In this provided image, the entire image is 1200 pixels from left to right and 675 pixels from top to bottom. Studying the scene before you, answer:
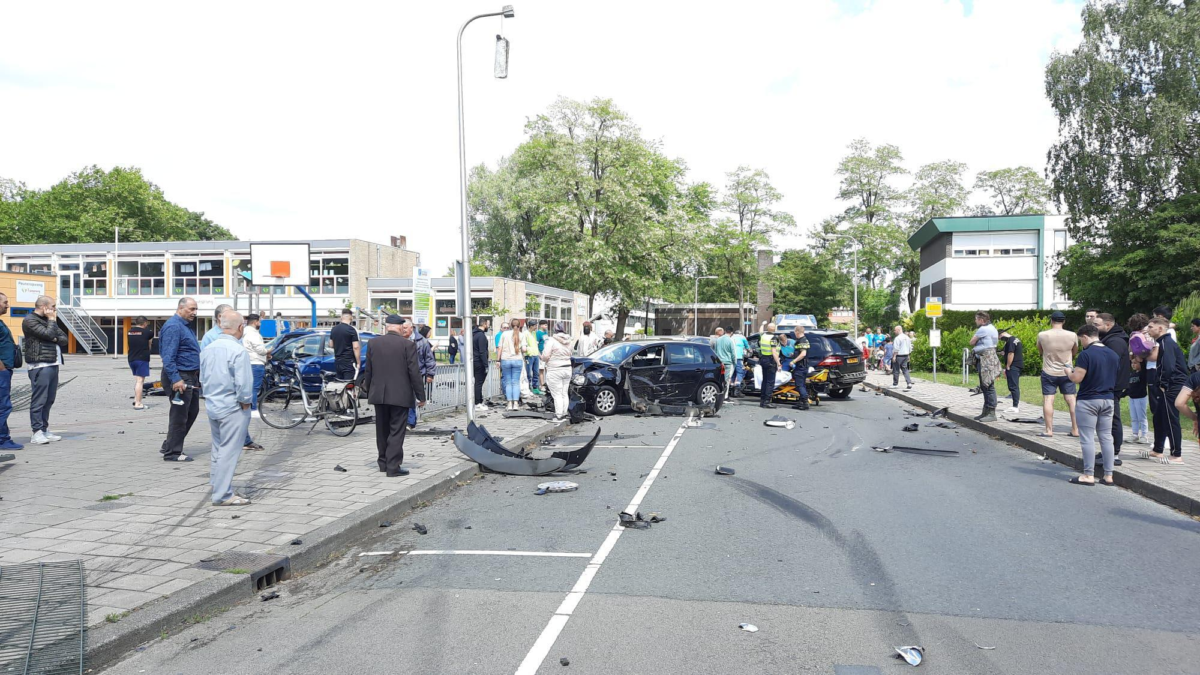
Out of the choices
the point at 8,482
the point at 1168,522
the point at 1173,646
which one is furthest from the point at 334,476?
the point at 1168,522

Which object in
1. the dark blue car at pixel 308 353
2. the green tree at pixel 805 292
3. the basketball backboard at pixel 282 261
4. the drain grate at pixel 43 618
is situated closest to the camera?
the drain grate at pixel 43 618

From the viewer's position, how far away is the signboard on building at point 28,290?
3888cm

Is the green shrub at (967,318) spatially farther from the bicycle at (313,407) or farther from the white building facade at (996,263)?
the bicycle at (313,407)

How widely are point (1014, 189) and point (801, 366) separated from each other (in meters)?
52.9

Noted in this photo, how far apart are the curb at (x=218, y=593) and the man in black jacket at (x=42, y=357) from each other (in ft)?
19.8

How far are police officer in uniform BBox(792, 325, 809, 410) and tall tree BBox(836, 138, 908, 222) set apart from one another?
44.6m

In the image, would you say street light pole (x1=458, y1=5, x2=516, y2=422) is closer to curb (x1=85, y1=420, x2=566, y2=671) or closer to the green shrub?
curb (x1=85, y1=420, x2=566, y2=671)

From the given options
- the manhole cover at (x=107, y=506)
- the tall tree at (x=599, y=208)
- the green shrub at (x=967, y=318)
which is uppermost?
the tall tree at (x=599, y=208)

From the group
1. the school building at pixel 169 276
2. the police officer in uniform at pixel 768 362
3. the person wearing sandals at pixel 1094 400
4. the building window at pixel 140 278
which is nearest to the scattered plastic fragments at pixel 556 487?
the person wearing sandals at pixel 1094 400

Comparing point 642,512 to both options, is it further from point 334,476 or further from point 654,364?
point 654,364

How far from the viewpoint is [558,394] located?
13898 millimetres

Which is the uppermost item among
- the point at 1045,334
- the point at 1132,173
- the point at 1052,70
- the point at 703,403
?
the point at 1052,70

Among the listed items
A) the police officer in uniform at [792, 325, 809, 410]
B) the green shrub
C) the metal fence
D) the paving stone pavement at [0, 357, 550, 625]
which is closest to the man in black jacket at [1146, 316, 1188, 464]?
the police officer in uniform at [792, 325, 809, 410]

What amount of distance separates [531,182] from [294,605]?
151 ft
